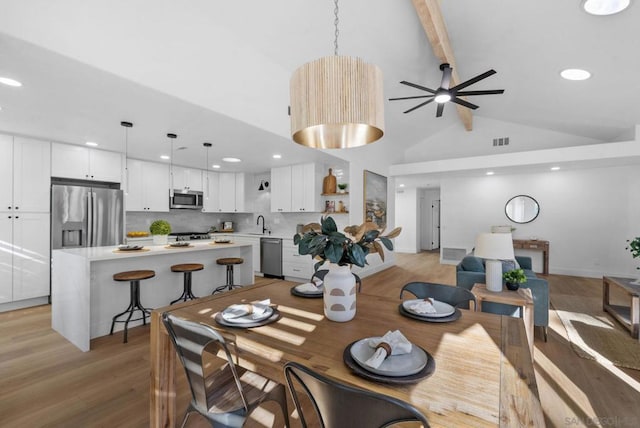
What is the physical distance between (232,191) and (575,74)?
6.01 m

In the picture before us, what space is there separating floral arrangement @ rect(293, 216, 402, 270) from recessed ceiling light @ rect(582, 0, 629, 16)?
9.33ft

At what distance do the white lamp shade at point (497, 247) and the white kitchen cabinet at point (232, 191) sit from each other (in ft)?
16.6

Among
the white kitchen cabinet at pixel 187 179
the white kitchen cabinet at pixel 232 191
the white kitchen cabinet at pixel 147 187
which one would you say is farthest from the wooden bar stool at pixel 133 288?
the white kitchen cabinet at pixel 232 191

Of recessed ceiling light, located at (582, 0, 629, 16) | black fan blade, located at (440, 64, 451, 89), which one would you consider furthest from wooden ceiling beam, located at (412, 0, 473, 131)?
recessed ceiling light, located at (582, 0, 629, 16)

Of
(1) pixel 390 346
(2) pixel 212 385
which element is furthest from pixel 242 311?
(1) pixel 390 346

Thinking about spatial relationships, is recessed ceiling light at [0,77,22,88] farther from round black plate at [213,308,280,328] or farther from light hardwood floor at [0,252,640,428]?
round black plate at [213,308,280,328]

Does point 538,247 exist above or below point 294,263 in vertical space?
above

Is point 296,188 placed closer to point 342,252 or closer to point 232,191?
point 232,191

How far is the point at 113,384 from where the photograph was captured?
2.16 meters

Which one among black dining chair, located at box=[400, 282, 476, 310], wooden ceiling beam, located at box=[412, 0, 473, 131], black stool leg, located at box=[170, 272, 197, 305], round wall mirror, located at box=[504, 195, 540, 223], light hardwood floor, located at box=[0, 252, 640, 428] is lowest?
light hardwood floor, located at box=[0, 252, 640, 428]

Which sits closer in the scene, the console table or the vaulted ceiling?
the vaulted ceiling

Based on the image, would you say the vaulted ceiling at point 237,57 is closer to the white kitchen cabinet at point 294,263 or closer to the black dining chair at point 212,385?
the white kitchen cabinet at point 294,263

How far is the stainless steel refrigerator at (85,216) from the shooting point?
3.93 metres

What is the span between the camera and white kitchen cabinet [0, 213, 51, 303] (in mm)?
3611
